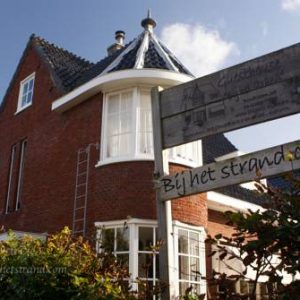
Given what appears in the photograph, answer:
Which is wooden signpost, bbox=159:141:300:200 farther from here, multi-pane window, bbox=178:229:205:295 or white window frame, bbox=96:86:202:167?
white window frame, bbox=96:86:202:167

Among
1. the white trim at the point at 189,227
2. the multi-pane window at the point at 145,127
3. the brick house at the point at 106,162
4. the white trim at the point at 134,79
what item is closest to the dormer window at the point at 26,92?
the brick house at the point at 106,162

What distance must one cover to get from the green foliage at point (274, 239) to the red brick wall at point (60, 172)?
7471 millimetres

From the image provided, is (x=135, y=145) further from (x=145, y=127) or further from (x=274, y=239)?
(x=274, y=239)

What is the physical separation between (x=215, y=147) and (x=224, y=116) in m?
11.9

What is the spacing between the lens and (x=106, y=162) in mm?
11594

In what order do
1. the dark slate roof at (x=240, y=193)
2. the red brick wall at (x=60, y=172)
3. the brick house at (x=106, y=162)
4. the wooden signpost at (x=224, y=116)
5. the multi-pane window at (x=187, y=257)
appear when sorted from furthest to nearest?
the dark slate roof at (x=240, y=193) → the red brick wall at (x=60, y=172) → the brick house at (x=106, y=162) → the multi-pane window at (x=187, y=257) → the wooden signpost at (x=224, y=116)

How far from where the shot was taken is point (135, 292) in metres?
4.65

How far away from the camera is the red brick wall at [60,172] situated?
11133 mm

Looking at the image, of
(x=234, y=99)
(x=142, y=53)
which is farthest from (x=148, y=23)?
(x=234, y=99)

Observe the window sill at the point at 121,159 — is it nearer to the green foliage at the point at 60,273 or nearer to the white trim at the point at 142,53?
the white trim at the point at 142,53

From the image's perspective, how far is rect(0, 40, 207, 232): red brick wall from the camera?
11.1 metres

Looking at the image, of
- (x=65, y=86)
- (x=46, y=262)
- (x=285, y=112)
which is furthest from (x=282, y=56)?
(x=65, y=86)

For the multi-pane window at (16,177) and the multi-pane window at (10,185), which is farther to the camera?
the multi-pane window at (10,185)

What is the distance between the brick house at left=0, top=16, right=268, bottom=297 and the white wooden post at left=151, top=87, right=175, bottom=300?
3.74 meters
